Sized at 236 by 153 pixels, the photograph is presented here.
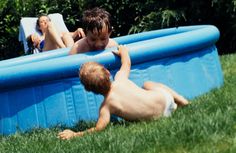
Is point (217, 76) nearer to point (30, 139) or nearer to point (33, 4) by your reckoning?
point (30, 139)

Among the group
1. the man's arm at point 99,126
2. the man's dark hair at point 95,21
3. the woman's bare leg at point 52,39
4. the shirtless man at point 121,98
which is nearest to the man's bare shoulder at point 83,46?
the man's dark hair at point 95,21

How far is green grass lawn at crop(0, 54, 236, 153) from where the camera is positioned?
11.9 feet

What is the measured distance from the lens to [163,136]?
12.5ft

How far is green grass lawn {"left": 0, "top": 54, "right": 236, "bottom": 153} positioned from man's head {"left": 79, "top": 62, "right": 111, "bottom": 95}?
0.31m

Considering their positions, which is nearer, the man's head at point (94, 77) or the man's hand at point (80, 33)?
the man's head at point (94, 77)

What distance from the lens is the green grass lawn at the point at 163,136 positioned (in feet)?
11.9

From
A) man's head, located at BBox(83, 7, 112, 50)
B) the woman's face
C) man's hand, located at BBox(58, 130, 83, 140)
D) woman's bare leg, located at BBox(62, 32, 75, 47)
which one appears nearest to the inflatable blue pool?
man's head, located at BBox(83, 7, 112, 50)

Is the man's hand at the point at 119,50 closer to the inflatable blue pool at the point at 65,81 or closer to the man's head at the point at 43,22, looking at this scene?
the inflatable blue pool at the point at 65,81

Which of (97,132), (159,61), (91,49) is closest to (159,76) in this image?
(159,61)

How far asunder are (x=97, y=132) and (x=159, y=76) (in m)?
1.12

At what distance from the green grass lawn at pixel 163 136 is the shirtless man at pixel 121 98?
0.09m

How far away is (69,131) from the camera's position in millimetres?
4539

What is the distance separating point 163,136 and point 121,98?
83 centimetres

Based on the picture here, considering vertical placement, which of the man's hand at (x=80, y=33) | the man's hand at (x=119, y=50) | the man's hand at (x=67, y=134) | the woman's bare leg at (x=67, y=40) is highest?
the man's hand at (x=119, y=50)
